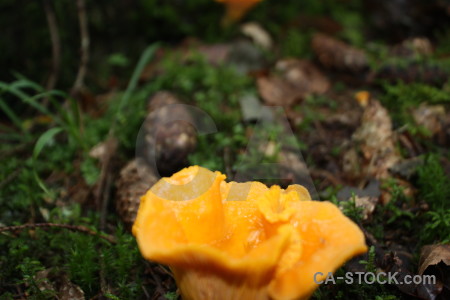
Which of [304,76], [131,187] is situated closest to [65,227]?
[131,187]

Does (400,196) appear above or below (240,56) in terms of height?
below

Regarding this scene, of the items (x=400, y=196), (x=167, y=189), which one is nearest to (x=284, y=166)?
(x=400, y=196)

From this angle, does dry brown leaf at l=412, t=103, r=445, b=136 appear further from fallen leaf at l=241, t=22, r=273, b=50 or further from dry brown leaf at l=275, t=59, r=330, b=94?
fallen leaf at l=241, t=22, r=273, b=50

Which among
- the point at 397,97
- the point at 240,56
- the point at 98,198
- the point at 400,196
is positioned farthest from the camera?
the point at 240,56

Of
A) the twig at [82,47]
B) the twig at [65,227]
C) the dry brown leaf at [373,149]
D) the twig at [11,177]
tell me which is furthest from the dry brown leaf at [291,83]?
the twig at [11,177]

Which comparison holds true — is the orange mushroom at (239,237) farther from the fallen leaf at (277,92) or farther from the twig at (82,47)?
the twig at (82,47)

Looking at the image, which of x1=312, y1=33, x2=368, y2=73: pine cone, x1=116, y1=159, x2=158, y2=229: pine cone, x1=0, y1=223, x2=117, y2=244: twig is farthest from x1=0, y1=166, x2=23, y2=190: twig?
x1=312, y1=33, x2=368, y2=73: pine cone

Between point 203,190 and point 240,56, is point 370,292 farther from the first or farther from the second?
point 240,56

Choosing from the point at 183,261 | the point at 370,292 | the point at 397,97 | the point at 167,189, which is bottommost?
the point at 370,292
